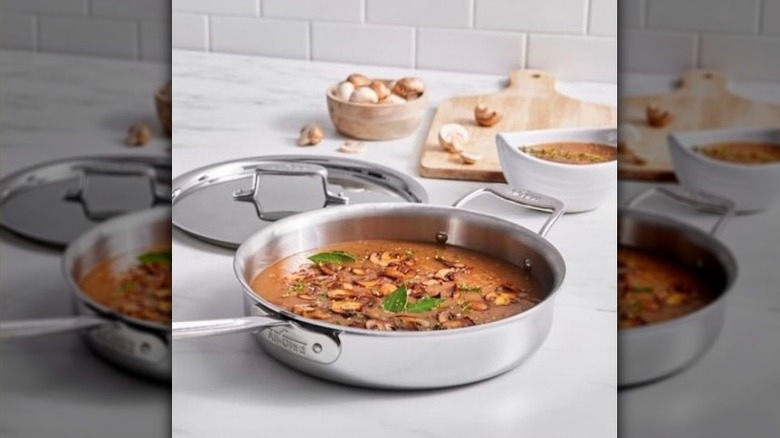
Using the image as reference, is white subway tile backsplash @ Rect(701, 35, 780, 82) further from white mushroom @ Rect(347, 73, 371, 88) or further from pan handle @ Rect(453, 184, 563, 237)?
white mushroom @ Rect(347, 73, 371, 88)

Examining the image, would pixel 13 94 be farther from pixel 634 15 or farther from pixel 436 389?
pixel 436 389

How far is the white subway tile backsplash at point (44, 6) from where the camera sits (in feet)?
0.32

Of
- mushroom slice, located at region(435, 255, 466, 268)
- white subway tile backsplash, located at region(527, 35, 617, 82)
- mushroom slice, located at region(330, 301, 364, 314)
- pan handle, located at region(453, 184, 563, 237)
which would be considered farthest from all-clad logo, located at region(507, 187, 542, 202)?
white subway tile backsplash, located at region(527, 35, 617, 82)

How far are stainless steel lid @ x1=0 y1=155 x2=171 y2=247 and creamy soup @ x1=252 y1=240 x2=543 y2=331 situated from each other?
1.48 ft

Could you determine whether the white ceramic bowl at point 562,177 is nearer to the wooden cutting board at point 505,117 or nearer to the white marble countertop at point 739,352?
the wooden cutting board at point 505,117

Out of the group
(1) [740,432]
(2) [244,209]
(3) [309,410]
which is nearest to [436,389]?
(3) [309,410]

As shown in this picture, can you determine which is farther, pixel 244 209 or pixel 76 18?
A: pixel 244 209

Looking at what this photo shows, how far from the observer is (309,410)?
1.70ft

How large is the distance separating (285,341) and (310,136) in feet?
1.54

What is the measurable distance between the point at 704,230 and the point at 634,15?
0.09ft

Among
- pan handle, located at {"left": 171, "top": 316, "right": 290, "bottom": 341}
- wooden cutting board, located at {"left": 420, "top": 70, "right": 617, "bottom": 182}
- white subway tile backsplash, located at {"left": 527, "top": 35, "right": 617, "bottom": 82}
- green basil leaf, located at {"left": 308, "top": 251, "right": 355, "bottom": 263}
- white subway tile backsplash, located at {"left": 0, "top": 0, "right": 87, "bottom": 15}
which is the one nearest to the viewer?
white subway tile backsplash, located at {"left": 0, "top": 0, "right": 87, "bottom": 15}

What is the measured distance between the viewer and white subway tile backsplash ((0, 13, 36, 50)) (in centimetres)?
10

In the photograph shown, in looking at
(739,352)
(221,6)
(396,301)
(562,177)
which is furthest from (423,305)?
(221,6)

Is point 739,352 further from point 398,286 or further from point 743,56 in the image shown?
point 398,286
